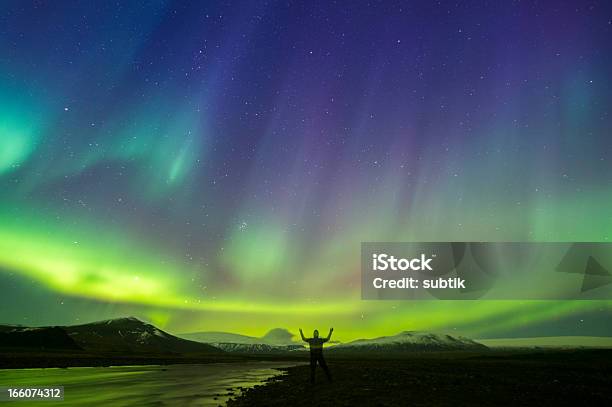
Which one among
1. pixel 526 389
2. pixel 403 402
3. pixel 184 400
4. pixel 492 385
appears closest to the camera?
pixel 403 402

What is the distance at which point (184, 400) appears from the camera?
24.3m

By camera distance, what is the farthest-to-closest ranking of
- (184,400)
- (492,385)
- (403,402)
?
(492,385) → (184,400) → (403,402)

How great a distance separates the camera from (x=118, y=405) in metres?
22.6

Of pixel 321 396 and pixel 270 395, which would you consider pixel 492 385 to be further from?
pixel 270 395

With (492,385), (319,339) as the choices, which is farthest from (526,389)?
(319,339)

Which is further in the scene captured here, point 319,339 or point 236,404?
point 319,339

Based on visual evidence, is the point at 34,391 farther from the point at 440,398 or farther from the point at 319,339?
the point at 440,398

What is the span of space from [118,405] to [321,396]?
10.0 metres

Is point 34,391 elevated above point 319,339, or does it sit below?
below

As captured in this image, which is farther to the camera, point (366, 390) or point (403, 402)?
point (366, 390)

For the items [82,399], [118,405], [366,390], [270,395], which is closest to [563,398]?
[366,390]

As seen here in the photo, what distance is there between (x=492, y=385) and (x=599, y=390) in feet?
18.9

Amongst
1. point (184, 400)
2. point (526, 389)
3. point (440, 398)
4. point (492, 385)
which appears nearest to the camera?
point (440, 398)

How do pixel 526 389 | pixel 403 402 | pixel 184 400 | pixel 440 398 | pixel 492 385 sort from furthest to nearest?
1. pixel 492 385
2. pixel 526 389
3. pixel 184 400
4. pixel 440 398
5. pixel 403 402
